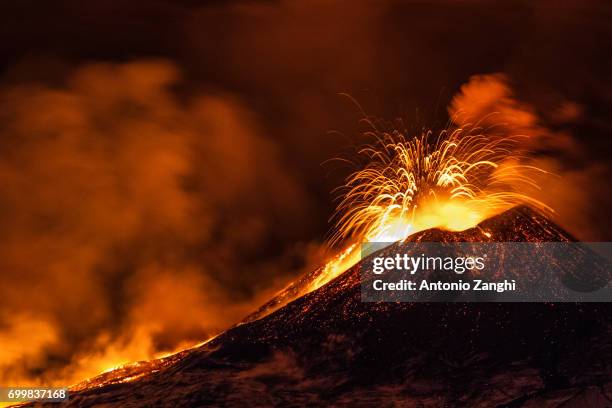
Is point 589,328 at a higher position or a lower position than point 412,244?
lower

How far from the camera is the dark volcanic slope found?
19.8m

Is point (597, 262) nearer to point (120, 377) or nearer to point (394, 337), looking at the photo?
point (394, 337)

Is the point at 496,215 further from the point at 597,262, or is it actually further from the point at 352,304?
the point at 352,304

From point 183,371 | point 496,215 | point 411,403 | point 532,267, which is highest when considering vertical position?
point 496,215

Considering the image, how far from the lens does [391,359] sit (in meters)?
21.2

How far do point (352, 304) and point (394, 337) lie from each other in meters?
1.41

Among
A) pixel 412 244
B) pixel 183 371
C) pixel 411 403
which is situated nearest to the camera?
pixel 411 403

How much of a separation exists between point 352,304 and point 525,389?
4712mm

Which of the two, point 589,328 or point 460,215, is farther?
point 460,215

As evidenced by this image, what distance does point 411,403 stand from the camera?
1953cm

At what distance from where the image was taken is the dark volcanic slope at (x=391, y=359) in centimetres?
1977

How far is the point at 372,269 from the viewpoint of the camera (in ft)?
79.4

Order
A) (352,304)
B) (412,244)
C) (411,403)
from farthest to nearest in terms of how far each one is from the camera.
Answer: (412,244)
(352,304)
(411,403)

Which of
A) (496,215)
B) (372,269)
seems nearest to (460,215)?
(496,215)
